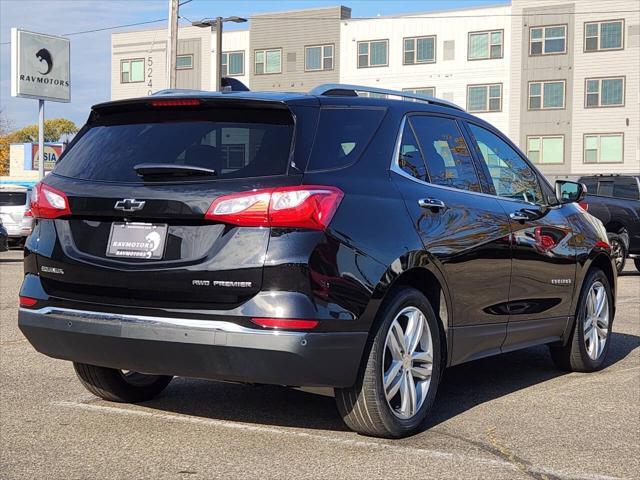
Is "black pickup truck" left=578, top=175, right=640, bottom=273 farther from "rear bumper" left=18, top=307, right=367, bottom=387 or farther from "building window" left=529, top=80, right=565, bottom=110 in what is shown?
"building window" left=529, top=80, right=565, bottom=110

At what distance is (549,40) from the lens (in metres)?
48.4

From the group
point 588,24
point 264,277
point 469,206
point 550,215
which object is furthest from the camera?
point 588,24

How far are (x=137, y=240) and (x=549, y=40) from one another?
153 feet

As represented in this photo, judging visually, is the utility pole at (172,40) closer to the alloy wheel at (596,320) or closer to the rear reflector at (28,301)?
the alloy wheel at (596,320)

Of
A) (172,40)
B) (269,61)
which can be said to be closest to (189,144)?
(172,40)

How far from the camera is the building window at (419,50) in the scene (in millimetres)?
51000

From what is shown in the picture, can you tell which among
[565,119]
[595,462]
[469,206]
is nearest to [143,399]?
[469,206]

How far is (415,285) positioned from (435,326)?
0.25 metres

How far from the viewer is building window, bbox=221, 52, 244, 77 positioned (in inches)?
2227

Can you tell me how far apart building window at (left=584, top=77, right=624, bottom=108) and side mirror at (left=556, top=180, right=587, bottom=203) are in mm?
41995

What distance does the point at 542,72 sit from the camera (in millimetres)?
48656

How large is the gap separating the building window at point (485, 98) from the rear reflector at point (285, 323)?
46.4 meters

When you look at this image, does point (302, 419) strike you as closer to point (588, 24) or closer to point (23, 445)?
point (23, 445)

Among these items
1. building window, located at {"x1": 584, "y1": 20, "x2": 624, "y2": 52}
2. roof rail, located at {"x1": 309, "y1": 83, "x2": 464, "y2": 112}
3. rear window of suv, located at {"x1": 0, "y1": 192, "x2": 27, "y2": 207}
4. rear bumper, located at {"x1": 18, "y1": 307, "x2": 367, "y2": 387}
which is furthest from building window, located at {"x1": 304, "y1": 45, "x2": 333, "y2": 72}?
rear bumper, located at {"x1": 18, "y1": 307, "x2": 367, "y2": 387}
